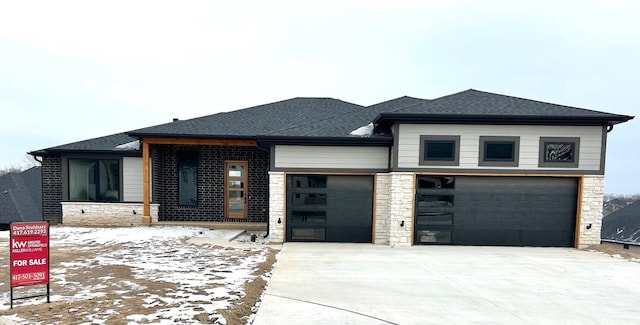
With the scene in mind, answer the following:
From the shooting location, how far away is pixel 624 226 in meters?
17.8

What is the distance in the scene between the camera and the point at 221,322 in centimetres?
411

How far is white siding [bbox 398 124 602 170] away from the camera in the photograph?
9680mm

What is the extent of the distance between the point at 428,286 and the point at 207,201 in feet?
33.7

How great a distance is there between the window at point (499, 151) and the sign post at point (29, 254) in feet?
35.9

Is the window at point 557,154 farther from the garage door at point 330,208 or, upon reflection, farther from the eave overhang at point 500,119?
the garage door at point 330,208

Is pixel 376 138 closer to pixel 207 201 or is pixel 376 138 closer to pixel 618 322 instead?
pixel 618 322

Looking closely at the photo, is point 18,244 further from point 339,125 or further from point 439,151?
point 439,151

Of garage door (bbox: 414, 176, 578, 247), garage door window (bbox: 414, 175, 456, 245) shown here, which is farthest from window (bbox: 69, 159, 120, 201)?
garage door (bbox: 414, 176, 578, 247)

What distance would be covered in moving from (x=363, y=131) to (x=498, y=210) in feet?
17.0

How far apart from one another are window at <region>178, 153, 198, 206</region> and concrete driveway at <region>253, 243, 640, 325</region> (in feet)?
21.7

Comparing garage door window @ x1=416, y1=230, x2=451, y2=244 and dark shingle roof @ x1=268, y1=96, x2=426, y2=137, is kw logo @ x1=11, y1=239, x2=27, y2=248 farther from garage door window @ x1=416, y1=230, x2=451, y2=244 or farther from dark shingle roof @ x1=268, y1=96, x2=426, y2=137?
garage door window @ x1=416, y1=230, x2=451, y2=244

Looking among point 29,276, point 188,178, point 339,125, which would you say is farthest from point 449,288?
point 188,178

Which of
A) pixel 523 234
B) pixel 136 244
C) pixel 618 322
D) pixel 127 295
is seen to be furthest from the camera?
pixel 523 234

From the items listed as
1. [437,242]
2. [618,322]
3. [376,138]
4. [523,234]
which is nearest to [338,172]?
[376,138]
